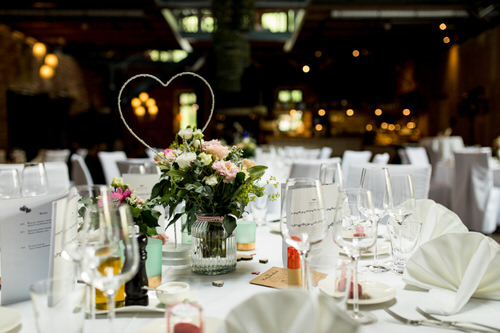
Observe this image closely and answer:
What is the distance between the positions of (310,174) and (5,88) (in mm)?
8527

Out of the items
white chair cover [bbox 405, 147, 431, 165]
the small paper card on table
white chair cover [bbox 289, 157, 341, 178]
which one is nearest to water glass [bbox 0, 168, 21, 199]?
the small paper card on table

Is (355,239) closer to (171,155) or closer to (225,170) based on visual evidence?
(225,170)

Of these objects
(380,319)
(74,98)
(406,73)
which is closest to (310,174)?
(380,319)

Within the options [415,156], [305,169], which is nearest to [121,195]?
[305,169]

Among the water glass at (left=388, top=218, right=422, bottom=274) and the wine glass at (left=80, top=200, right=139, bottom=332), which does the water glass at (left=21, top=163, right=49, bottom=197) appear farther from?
the water glass at (left=388, top=218, right=422, bottom=274)

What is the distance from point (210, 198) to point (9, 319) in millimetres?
532

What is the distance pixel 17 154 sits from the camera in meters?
8.07

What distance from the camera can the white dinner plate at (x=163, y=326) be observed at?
2.68 ft

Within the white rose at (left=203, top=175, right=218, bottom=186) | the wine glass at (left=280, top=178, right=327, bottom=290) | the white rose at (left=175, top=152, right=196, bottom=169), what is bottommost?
the wine glass at (left=280, top=178, right=327, bottom=290)

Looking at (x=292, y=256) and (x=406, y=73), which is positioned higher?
(x=406, y=73)

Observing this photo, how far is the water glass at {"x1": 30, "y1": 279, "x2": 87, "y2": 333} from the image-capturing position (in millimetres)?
694

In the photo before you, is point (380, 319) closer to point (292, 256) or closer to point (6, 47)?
point (292, 256)

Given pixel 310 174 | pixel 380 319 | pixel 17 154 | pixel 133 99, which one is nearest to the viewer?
pixel 380 319

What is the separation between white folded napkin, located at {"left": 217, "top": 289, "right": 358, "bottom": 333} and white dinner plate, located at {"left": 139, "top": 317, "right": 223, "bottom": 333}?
0.63 ft
